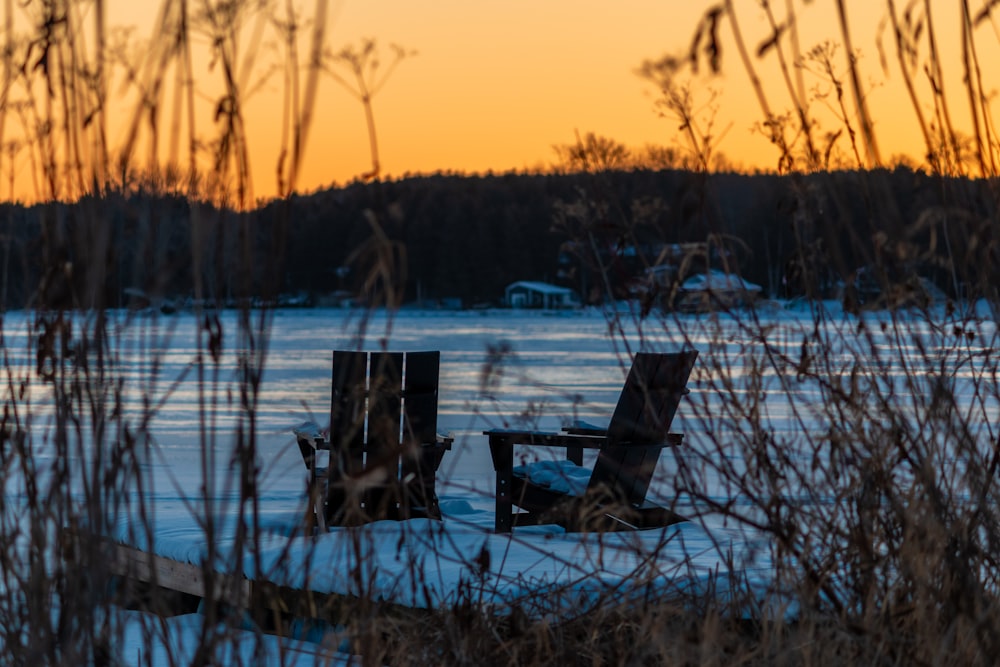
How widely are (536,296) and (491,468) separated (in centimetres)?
6154

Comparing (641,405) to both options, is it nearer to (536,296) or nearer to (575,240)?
(575,240)

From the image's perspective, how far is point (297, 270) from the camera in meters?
70.6

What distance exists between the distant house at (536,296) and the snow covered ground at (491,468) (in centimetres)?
5084

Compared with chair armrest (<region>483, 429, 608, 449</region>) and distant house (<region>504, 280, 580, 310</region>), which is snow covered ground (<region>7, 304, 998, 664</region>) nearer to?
chair armrest (<region>483, 429, 608, 449</region>)

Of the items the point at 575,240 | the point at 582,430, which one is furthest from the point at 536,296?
the point at 575,240

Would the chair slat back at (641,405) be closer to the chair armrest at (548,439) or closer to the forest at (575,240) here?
the chair armrest at (548,439)

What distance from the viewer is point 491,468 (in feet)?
23.3

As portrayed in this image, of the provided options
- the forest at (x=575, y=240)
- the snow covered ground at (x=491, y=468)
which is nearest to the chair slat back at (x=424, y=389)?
the snow covered ground at (x=491, y=468)

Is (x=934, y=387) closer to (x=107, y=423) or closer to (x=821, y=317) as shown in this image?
(x=821, y=317)

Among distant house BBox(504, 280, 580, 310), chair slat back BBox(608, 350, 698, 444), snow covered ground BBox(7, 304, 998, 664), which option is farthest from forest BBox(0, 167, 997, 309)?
distant house BBox(504, 280, 580, 310)

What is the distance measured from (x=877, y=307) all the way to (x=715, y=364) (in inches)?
13.4

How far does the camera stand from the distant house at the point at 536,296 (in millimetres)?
66438

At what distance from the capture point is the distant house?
218 feet

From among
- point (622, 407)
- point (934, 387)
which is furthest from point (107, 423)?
point (622, 407)
